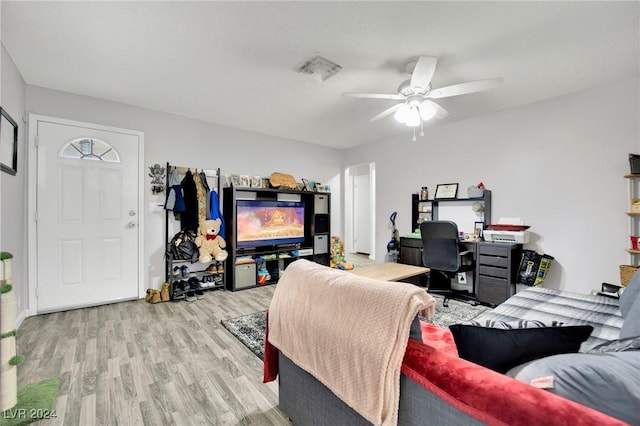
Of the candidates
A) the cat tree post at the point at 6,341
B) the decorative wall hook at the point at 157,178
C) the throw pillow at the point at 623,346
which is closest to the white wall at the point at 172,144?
the decorative wall hook at the point at 157,178

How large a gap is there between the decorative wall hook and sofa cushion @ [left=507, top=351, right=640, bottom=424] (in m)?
3.91

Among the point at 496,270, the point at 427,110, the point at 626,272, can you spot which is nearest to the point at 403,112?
the point at 427,110

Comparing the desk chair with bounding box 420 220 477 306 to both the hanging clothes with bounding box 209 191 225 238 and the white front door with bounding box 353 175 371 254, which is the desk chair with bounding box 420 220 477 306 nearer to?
the hanging clothes with bounding box 209 191 225 238

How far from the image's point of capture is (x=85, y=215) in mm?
3098

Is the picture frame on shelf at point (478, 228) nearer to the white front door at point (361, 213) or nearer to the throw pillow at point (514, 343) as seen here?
the throw pillow at point (514, 343)

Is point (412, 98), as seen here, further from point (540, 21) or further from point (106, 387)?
point (106, 387)

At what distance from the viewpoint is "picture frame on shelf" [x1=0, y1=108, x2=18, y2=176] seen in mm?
2197

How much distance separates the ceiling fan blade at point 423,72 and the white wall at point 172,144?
278 centimetres

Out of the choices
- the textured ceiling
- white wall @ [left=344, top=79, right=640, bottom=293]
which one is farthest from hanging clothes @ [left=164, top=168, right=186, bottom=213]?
white wall @ [left=344, top=79, right=640, bottom=293]

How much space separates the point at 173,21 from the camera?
6.24 ft

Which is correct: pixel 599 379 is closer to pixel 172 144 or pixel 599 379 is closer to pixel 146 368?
pixel 146 368

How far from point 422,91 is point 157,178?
3.24 meters

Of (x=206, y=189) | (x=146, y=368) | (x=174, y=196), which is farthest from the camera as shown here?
(x=206, y=189)

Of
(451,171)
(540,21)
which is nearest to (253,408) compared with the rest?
(540,21)
